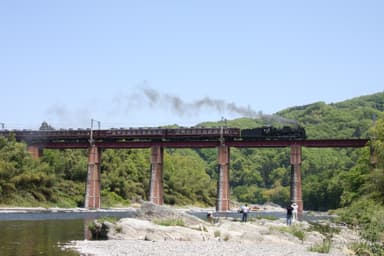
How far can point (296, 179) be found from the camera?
270 feet

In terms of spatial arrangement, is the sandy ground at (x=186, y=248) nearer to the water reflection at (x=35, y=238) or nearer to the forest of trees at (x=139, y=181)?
the water reflection at (x=35, y=238)

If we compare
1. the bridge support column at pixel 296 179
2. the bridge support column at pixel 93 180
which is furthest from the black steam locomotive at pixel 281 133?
the bridge support column at pixel 93 180

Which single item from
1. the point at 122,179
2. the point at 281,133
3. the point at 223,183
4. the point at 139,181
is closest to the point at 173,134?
the point at 223,183

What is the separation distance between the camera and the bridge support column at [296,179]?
267 feet

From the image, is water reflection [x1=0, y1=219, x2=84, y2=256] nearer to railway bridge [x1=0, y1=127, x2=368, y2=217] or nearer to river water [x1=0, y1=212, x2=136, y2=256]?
river water [x1=0, y1=212, x2=136, y2=256]

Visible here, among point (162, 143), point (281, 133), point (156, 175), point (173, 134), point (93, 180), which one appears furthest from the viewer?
point (93, 180)

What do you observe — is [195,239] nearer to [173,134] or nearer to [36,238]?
[36,238]

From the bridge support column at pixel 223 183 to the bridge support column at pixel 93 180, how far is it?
60.4 ft

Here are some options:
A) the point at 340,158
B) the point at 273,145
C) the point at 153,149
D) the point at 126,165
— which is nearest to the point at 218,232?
the point at 273,145

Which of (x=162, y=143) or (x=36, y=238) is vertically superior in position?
(x=162, y=143)

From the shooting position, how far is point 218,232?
3797 cm

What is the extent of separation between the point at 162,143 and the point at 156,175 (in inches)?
181

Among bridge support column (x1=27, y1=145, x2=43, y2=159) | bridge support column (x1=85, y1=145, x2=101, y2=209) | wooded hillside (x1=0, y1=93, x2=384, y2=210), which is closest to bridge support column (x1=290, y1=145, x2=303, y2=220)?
wooded hillside (x1=0, y1=93, x2=384, y2=210)

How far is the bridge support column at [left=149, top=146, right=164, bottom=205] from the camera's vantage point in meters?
87.5
